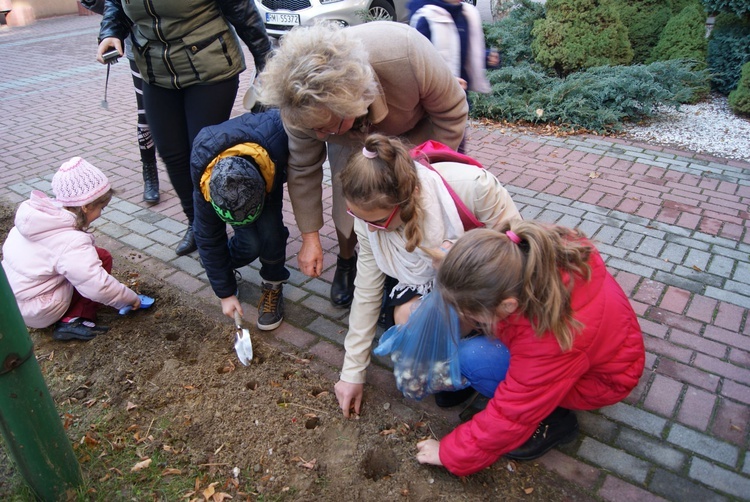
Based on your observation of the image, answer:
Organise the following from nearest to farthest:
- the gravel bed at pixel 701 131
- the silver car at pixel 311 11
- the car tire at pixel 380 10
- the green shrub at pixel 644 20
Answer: the gravel bed at pixel 701 131 < the green shrub at pixel 644 20 < the silver car at pixel 311 11 < the car tire at pixel 380 10

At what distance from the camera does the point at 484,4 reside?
12172mm

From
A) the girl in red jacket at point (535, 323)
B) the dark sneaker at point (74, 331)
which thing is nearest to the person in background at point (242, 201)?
the dark sneaker at point (74, 331)

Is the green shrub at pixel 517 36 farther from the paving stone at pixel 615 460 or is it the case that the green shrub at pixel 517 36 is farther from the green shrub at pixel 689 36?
the paving stone at pixel 615 460

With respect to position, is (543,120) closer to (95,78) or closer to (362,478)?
(362,478)

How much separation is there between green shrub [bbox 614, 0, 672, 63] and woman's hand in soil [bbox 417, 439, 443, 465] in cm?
578

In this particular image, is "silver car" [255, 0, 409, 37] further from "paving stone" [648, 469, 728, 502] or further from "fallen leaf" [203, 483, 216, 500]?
"paving stone" [648, 469, 728, 502]

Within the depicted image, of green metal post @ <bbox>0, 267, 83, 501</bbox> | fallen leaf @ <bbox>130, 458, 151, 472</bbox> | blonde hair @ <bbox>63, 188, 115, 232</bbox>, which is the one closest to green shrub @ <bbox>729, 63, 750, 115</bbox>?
blonde hair @ <bbox>63, 188, 115, 232</bbox>

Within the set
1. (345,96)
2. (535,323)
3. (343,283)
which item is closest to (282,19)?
(343,283)

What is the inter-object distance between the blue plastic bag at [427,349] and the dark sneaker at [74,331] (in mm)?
1433

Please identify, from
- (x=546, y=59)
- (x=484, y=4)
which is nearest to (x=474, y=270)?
(x=546, y=59)

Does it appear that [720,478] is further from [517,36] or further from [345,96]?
[517,36]

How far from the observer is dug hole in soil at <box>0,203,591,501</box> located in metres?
1.91

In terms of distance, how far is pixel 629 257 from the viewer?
3.13m

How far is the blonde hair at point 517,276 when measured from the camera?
149 centimetres
